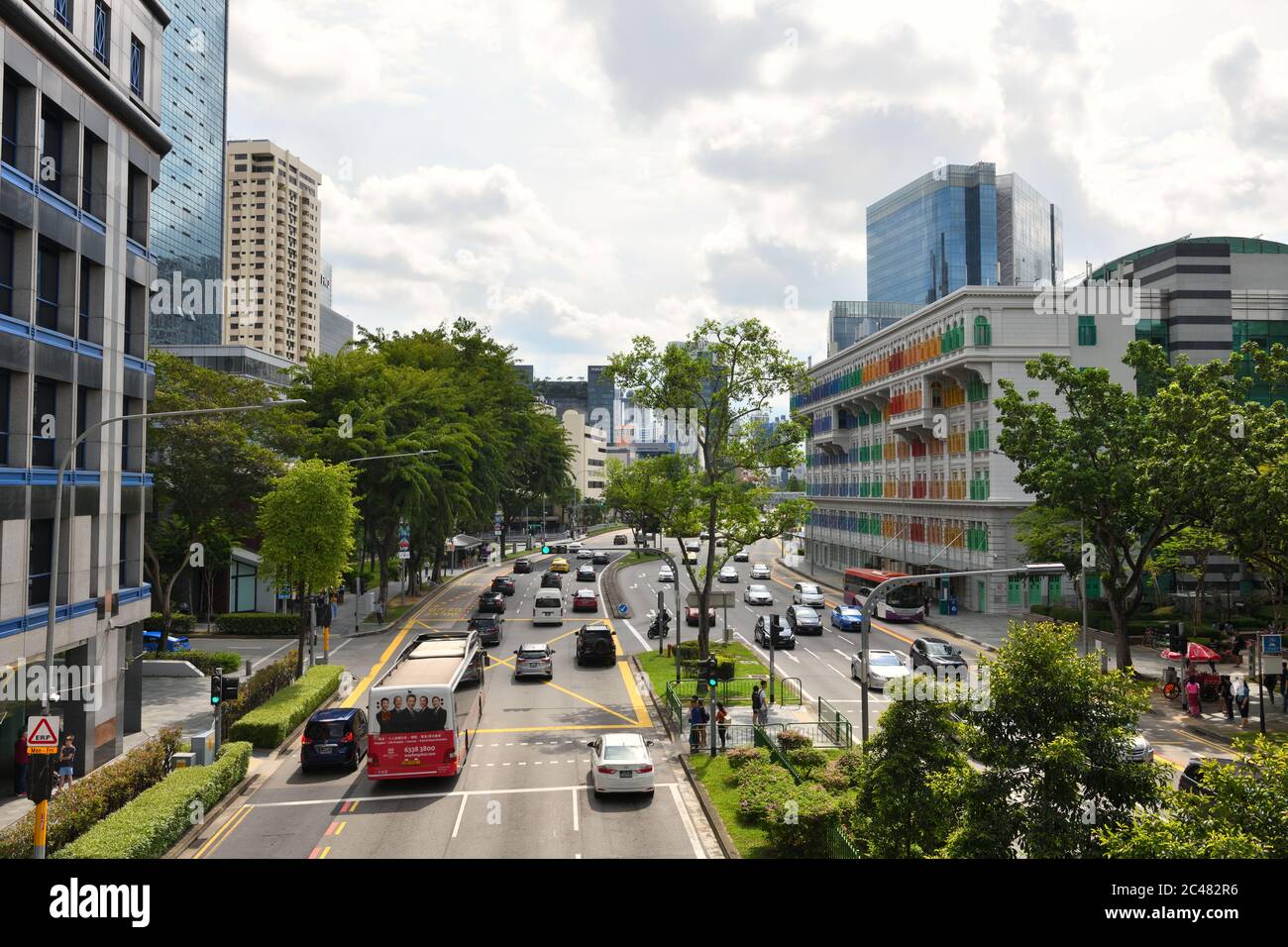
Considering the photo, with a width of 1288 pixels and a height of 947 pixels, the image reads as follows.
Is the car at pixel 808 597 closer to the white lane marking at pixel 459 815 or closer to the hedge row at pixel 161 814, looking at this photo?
the white lane marking at pixel 459 815

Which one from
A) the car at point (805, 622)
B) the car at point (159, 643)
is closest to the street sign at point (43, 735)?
the car at point (159, 643)

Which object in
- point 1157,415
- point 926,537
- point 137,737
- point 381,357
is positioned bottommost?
point 137,737

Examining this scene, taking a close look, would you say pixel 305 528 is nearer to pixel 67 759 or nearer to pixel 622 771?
pixel 67 759

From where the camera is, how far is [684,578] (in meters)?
77.2

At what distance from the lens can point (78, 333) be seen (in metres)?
26.2

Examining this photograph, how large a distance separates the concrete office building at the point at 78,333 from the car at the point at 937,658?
30.7 m

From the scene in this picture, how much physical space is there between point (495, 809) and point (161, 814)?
742 centimetres

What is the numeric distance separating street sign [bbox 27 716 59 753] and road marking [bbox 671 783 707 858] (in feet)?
41.7

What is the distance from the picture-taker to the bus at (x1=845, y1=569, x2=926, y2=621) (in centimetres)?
5762

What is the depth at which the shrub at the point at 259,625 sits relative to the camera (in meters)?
52.1

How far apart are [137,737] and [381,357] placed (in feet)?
132
